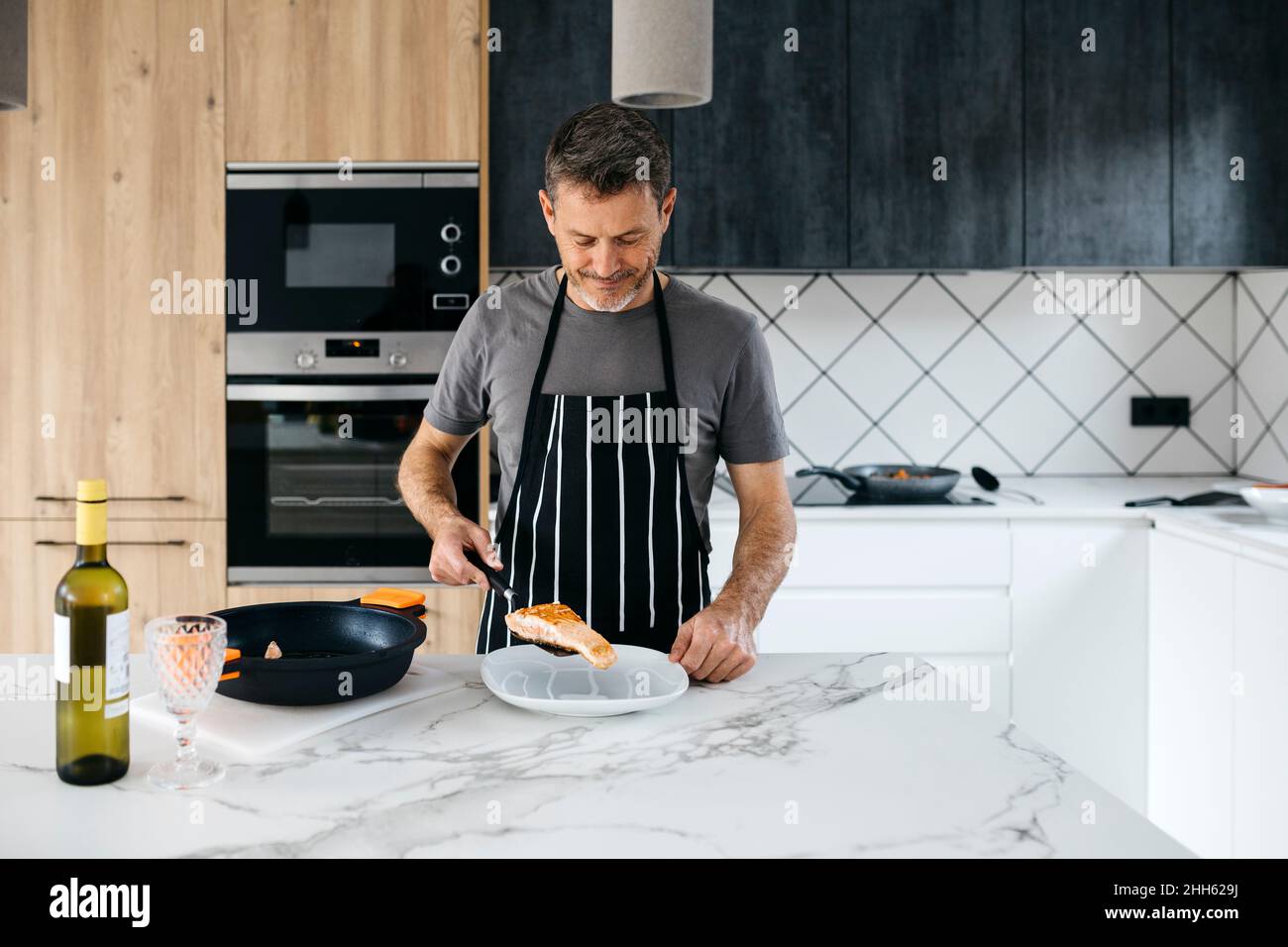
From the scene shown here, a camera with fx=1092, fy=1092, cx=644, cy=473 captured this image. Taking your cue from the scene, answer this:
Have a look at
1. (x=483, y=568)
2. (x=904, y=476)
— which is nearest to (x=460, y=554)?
(x=483, y=568)

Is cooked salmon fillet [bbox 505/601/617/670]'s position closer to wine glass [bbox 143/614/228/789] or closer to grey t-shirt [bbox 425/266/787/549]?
wine glass [bbox 143/614/228/789]

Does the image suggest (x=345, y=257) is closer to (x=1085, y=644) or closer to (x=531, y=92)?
(x=531, y=92)

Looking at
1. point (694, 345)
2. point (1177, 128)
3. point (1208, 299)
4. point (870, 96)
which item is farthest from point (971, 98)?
point (694, 345)

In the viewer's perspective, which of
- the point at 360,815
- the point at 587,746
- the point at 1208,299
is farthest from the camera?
the point at 1208,299

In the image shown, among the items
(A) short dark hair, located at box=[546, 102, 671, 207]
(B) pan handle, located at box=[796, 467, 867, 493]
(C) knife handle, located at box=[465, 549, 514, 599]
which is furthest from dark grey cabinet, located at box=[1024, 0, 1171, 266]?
(C) knife handle, located at box=[465, 549, 514, 599]

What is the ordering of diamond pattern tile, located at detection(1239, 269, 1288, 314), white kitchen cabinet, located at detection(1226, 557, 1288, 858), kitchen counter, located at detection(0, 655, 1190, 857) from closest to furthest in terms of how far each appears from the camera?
kitchen counter, located at detection(0, 655, 1190, 857) → white kitchen cabinet, located at detection(1226, 557, 1288, 858) → diamond pattern tile, located at detection(1239, 269, 1288, 314)

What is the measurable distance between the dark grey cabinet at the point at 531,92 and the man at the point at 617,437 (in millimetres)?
1098

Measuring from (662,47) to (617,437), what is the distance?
0.59 metres

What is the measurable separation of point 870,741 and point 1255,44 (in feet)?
8.89

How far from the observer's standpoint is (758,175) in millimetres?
2932

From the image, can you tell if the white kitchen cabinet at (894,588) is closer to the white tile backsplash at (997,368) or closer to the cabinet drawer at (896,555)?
the cabinet drawer at (896,555)

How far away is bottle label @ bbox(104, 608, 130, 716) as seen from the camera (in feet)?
3.28
